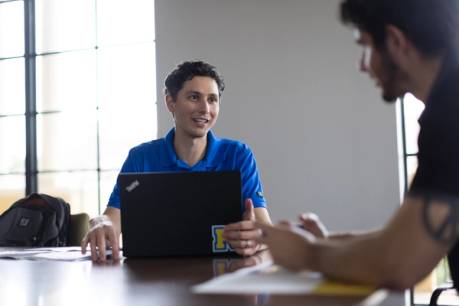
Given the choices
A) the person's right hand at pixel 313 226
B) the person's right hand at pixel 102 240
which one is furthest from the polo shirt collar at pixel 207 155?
the person's right hand at pixel 313 226

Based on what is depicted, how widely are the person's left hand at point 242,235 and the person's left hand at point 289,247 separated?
0.59 metres

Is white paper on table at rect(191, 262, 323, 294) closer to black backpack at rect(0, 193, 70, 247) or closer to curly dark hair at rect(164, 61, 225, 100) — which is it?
curly dark hair at rect(164, 61, 225, 100)

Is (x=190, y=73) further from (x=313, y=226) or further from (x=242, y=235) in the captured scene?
(x=313, y=226)

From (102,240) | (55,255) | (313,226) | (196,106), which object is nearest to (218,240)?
(102,240)

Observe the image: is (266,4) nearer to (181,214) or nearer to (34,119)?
(34,119)

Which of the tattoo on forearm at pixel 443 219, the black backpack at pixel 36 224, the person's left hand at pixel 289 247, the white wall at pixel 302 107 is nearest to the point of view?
the tattoo on forearm at pixel 443 219

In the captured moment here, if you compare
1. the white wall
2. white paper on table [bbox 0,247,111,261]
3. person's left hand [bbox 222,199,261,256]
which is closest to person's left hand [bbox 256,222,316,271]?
person's left hand [bbox 222,199,261,256]

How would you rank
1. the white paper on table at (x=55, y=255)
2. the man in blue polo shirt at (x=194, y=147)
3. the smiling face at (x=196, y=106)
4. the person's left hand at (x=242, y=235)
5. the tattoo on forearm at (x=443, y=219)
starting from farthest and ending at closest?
the smiling face at (x=196, y=106) → the man in blue polo shirt at (x=194, y=147) → the white paper on table at (x=55, y=255) → the person's left hand at (x=242, y=235) → the tattoo on forearm at (x=443, y=219)

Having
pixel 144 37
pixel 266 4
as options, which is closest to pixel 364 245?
pixel 266 4

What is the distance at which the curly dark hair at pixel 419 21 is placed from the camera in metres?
1.14

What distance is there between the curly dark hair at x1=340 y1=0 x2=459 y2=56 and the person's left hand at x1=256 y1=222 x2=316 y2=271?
0.42m

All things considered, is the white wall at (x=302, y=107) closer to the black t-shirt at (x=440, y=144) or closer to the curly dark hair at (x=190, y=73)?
the curly dark hair at (x=190, y=73)

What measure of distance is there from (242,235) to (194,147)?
101 centimetres

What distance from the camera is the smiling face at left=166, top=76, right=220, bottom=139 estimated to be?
2707mm
